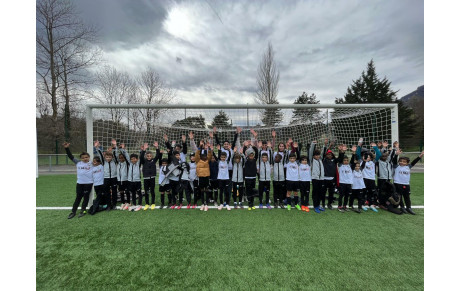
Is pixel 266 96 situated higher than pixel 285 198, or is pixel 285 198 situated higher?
pixel 266 96

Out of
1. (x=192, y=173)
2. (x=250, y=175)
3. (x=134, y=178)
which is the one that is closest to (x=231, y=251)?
(x=250, y=175)

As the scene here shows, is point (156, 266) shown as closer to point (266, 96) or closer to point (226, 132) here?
point (226, 132)

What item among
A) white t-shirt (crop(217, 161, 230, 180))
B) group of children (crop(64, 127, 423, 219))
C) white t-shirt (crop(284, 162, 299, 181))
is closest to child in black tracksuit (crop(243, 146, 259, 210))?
group of children (crop(64, 127, 423, 219))

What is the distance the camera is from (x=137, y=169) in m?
5.30

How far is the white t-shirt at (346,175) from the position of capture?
16.4ft

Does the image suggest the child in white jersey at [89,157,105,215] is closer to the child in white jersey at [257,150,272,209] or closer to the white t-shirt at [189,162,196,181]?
the white t-shirt at [189,162,196,181]

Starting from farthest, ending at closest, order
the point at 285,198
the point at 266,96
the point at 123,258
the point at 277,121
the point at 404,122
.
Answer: the point at 404,122 < the point at 266,96 < the point at 277,121 < the point at 285,198 < the point at 123,258

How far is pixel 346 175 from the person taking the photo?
5039mm

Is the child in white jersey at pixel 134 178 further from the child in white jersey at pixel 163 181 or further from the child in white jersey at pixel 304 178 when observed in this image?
the child in white jersey at pixel 304 178

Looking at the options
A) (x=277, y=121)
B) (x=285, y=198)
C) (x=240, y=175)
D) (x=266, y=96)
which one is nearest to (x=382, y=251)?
(x=285, y=198)

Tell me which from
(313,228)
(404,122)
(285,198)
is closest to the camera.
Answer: (313,228)

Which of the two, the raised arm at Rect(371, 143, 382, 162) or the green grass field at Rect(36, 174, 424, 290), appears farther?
the raised arm at Rect(371, 143, 382, 162)

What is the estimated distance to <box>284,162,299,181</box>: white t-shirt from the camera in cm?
514

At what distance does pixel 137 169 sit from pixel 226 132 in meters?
3.88
